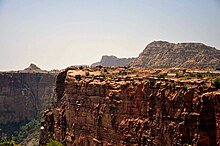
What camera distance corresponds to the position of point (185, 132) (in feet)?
91.8

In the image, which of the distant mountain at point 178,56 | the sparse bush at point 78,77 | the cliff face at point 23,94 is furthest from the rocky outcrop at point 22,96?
the sparse bush at point 78,77

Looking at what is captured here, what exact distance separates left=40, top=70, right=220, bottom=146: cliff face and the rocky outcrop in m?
59.3

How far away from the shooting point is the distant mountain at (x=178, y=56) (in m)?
88.3

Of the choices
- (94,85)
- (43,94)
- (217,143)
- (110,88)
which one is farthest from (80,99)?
(43,94)

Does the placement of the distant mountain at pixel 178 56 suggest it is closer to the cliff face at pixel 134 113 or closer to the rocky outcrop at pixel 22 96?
the rocky outcrop at pixel 22 96

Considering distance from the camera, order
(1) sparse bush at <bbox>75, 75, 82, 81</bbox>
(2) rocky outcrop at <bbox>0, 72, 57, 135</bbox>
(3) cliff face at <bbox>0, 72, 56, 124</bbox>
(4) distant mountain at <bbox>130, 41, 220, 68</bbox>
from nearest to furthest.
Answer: (1) sparse bush at <bbox>75, 75, 82, 81</bbox>
(4) distant mountain at <bbox>130, 41, 220, 68</bbox>
(2) rocky outcrop at <bbox>0, 72, 57, 135</bbox>
(3) cliff face at <bbox>0, 72, 56, 124</bbox>

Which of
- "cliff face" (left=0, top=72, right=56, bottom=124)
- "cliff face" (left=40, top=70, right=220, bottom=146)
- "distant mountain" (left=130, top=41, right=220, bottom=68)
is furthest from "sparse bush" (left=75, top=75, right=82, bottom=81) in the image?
"cliff face" (left=0, top=72, right=56, bottom=124)

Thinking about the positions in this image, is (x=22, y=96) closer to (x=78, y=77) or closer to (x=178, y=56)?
(x=178, y=56)

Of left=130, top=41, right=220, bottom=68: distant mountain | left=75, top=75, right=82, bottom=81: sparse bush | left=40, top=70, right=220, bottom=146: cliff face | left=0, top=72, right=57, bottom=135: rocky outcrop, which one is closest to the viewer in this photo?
left=40, top=70, right=220, bottom=146: cliff face

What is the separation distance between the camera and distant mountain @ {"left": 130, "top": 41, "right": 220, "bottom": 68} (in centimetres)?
8831

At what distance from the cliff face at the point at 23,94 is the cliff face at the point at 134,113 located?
2375 inches

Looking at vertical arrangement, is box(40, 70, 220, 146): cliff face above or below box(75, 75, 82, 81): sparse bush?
below

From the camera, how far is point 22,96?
112 metres

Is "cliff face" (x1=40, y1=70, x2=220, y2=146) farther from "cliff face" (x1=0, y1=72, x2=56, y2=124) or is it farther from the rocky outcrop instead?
"cliff face" (x1=0, y1=72, x2=56, y2=124)
